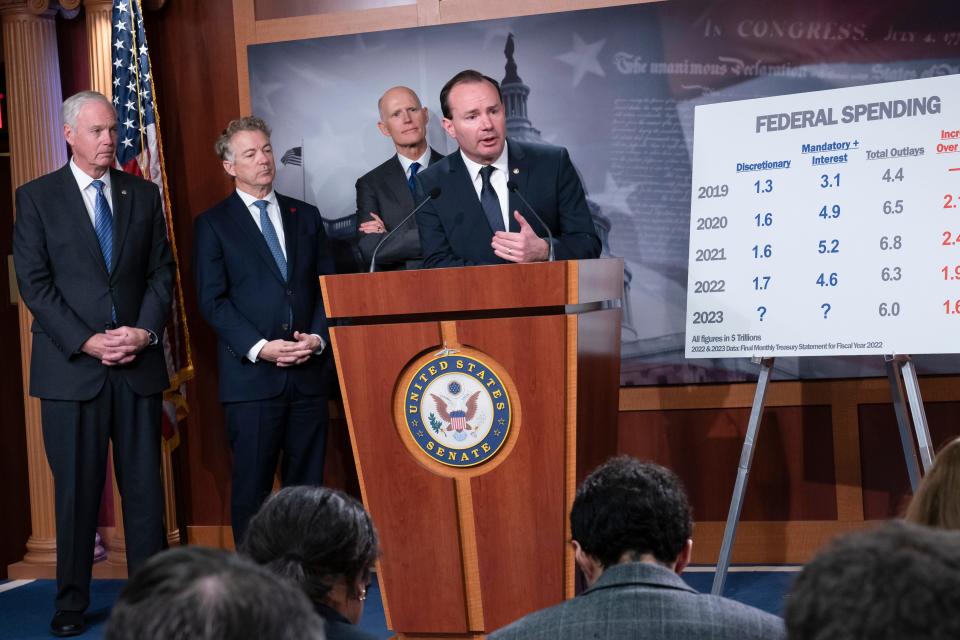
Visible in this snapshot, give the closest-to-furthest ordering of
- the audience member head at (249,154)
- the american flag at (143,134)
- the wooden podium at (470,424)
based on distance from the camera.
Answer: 1. the wooden podium at (470,424)
2. the audience member head at (249,154)
3. the american flag at (143,134)

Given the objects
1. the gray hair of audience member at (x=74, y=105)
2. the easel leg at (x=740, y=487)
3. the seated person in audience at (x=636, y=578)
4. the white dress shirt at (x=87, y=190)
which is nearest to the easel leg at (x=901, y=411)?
the easel leg at (x=740, y=487)

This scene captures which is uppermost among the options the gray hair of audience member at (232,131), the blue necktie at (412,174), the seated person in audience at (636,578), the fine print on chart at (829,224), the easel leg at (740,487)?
the gray hair of audience member at (232,131)

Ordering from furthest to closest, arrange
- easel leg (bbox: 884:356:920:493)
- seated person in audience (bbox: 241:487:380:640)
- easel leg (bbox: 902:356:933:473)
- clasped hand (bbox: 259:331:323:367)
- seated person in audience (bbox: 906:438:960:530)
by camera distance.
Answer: clasped hand (bbox: 259:331:323:367)
easel leg (bbox: 884:356:920:493)
easel leg (bbox: 902:356:933:473)
seated person in audience (bbox: 241:487:380:640)
seated person in audience (bbox: 906:438:960:530)

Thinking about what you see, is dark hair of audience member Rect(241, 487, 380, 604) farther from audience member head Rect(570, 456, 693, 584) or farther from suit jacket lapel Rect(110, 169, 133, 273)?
suit jacket lapel Rect(110, 169, 133, 273)

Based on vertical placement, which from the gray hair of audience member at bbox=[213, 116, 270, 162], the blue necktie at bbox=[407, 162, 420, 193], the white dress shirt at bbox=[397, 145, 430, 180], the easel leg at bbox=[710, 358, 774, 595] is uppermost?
the gray hair of audience member at bbox=[213, 116, 270, 162]

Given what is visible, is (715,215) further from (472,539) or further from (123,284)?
(123,284)

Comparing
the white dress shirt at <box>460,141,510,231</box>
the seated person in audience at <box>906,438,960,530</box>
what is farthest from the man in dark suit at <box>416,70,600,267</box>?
the seated person in audience at <box>906,438,960,530</box>

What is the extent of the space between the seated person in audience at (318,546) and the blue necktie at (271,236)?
2.88 meters

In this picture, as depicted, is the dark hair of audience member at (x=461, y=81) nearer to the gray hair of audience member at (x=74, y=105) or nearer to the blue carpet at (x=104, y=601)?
the gray hair of audience member at (x=74, y=105)

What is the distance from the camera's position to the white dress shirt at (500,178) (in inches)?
145

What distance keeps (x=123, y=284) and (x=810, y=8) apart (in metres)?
3.05

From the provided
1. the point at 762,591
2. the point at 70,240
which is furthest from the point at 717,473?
the point at 70,240

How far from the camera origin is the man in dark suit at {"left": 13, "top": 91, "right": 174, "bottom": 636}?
13.5ft

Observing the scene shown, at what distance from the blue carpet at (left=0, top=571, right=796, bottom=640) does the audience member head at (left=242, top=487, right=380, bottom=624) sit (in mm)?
2184
